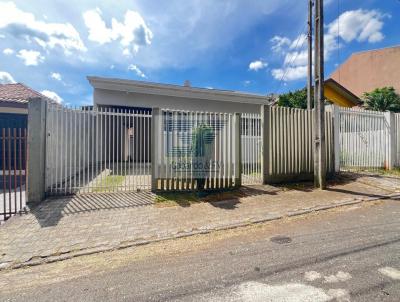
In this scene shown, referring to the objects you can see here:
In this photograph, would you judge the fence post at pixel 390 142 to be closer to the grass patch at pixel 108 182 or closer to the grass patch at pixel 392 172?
the grass patch at pixel 392 172

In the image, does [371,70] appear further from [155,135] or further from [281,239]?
[281,239]

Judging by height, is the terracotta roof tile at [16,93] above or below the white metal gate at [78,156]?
above

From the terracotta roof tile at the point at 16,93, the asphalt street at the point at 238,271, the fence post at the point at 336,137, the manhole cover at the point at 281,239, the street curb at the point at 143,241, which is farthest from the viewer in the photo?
the terracotta roof tile at the point at 16,93

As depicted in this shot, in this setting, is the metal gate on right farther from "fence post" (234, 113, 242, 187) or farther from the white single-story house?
Result: the white single-story house

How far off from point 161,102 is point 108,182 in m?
6.05

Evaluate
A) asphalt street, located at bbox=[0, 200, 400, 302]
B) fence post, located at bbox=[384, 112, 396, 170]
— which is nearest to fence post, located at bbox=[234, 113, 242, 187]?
asphalt street, located at bbox=[0, 200, 400, 302]

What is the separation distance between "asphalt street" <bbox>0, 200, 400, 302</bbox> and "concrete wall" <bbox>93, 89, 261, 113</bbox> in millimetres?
9045

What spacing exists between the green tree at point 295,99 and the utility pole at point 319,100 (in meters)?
10.0

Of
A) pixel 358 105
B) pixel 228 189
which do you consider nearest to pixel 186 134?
pixel 228 189

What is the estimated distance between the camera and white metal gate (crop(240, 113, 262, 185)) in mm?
7129

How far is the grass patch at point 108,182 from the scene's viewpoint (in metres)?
6.52

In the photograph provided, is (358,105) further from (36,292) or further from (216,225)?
(36,292)

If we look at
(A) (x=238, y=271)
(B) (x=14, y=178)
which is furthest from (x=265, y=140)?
(B) (x=14, y=178)

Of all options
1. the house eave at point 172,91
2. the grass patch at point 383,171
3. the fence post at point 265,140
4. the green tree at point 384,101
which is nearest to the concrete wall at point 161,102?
the house eave at point 172,91
